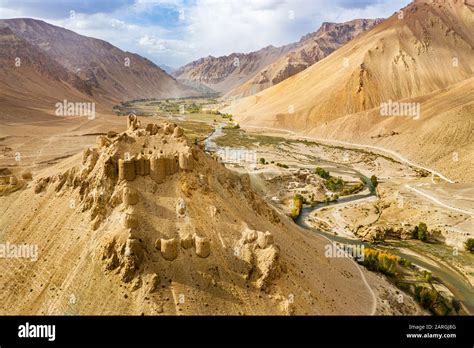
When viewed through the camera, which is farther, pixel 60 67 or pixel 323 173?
pixel 60 67

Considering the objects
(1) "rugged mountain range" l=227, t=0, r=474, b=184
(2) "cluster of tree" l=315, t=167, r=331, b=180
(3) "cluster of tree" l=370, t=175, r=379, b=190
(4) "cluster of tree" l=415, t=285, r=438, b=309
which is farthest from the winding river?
(1) "rugged mountain range" l=227, t=0, r=474, b=184

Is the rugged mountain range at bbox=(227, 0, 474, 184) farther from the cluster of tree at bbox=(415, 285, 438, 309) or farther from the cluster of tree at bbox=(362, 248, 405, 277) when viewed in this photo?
the cluster of tree at bbox=(415, 285, 438, 309)

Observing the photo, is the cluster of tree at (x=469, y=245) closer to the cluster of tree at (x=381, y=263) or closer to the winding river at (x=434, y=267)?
the winding river at (x=434, y=267)

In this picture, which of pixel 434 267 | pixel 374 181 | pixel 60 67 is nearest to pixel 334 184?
pixel 374 181

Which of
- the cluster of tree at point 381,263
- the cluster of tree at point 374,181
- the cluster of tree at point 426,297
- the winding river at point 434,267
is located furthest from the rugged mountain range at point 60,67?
the cluster of tree at point 426,297

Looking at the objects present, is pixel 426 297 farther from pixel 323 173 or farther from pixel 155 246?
pixel 323 173
